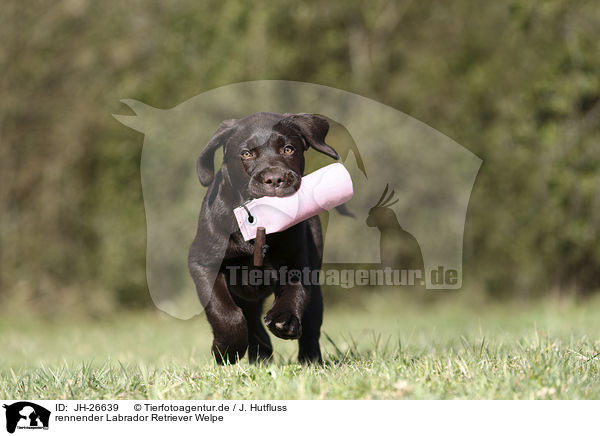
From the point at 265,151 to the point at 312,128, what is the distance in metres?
0.32

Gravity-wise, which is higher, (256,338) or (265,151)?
(265,151)

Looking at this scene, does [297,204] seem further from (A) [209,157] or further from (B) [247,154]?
(A) [209,157]

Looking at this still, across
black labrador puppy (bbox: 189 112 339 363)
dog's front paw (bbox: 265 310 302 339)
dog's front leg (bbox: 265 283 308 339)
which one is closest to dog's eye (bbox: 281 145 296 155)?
black labrador puppy (bbox: 189 112 339 363)

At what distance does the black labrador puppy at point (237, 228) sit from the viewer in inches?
145

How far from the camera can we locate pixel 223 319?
12.1 ft

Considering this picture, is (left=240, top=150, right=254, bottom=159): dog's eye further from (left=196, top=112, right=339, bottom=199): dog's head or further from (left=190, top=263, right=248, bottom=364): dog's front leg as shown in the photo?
(left=190, top=263, right=248, bottom=364): dog's front leg

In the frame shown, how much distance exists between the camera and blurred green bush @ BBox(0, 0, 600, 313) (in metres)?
12.6

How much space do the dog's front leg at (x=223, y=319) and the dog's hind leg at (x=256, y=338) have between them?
59cm

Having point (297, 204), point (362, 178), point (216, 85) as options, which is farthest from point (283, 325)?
point (216, 85)

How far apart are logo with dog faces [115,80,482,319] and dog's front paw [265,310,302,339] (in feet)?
10.7

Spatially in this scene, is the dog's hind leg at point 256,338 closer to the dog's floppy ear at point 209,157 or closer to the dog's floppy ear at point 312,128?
the dog's floppy ear at point 209,157

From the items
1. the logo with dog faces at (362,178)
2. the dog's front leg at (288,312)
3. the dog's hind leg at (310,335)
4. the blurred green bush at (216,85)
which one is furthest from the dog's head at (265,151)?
the blurred green bush at (216,85)
